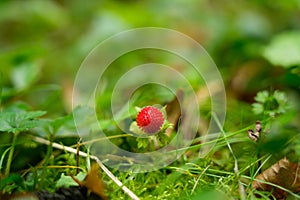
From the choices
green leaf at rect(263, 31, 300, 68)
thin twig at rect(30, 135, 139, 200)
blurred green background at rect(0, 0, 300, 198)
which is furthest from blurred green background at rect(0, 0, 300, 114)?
thin twig at rect(30, 135, 139, 200)

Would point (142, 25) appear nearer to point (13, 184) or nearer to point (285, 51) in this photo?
point (285, 51)

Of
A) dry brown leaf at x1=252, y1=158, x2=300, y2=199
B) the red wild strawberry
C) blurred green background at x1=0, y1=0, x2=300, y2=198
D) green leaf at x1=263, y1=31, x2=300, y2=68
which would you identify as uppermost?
the red wild strawberry

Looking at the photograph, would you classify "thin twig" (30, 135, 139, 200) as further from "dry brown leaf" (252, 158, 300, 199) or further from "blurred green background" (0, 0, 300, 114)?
"blurred green background" (0, 0, 300, 114)

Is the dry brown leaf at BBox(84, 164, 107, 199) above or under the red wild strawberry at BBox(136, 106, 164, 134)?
under

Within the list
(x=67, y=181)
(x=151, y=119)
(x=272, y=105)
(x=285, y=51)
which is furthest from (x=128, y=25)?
(x=67, y=181)

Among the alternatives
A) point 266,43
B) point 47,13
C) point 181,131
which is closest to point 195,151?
point 181,131

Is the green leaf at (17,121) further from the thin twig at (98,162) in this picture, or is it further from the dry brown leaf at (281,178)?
the dry brown leaf at (281,178)

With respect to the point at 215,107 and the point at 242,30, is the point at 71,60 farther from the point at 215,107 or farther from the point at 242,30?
the point at 215,107
